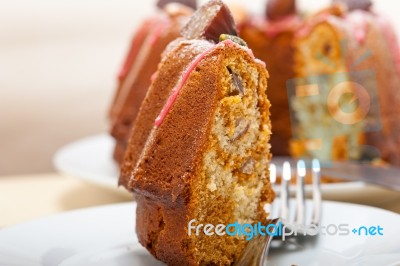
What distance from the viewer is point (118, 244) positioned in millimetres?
1507

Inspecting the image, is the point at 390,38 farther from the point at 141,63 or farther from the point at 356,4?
the point at 141,63

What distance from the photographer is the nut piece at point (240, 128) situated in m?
1.32

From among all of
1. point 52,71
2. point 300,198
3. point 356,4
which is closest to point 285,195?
point 300,198

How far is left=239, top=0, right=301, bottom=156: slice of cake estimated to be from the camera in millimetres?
2449

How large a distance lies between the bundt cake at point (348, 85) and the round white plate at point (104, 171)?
43cm

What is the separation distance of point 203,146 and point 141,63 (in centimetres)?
108

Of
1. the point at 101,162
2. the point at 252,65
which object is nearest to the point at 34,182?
the point at 101,162

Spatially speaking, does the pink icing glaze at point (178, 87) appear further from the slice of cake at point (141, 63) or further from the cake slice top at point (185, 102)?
the slice of cake at point (141, 63)

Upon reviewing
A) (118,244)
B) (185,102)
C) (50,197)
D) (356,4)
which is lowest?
(50,197)

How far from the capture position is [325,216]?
1.62 metres

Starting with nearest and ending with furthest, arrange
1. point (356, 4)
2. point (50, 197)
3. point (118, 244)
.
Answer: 1. point (118, 244)
2. point (50, 197)
3. point (356, 4)

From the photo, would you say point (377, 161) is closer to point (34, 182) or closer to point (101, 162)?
point (101, 162)

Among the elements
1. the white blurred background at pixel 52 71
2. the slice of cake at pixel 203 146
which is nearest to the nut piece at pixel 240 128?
the slice of cake at pixel 203 146

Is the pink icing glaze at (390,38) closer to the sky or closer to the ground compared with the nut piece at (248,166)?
closer to the sky
